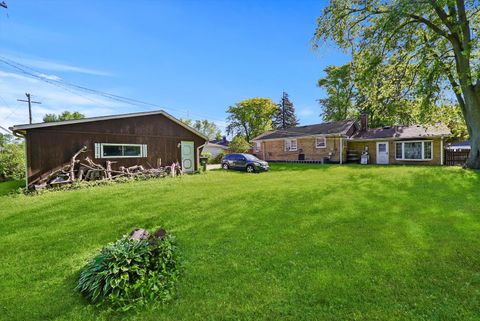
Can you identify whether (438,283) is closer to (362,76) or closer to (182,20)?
(362,76)

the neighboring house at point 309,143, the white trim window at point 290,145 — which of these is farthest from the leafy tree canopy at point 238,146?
the white trim window at point 290,145

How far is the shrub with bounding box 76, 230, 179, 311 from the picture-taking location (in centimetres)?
293

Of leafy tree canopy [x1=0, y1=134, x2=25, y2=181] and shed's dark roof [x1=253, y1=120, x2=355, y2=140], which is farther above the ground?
shed's dark roof [x1=253, y1=120, x2=355, y2=140]

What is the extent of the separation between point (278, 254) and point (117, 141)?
12.1 metres

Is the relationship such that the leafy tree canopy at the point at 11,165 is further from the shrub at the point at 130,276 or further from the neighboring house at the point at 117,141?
the shrub at the point at 130,276

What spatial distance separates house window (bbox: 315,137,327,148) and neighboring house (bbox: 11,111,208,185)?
11093 mm

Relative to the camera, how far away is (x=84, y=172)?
11.7 meters

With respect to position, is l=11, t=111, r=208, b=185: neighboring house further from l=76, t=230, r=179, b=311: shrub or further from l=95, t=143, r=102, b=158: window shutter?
l=76, t=230, r=179, b=311: shrub

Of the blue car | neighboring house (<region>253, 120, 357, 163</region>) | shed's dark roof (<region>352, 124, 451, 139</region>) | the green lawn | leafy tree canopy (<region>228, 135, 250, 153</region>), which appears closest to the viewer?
the green lawn

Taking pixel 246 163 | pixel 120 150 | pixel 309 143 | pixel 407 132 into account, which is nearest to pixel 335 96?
pixel 309 143

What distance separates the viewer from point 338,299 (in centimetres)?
274

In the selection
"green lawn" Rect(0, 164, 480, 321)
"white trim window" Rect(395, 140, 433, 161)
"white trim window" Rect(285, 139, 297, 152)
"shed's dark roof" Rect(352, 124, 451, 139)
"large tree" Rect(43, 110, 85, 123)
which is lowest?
"green lawn" Rect(0, 164, 480, 321)

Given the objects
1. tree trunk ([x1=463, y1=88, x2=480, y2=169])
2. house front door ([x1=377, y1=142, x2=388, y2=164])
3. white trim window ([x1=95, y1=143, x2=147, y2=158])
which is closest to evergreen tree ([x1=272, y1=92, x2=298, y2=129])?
house front door ([x1=377, y1=142, x2=388, y2=164])

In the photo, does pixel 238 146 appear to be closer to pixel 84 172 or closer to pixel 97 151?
pixel 97 151
